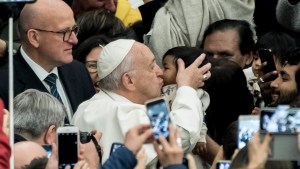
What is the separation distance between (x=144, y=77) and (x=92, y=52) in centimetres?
165

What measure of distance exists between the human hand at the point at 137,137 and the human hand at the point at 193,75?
2413 mm

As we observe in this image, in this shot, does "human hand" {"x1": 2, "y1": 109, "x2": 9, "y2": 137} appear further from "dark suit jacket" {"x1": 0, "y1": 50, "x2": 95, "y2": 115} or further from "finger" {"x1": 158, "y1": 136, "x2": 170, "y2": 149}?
"dark suit jacket" {"x1": 0, "y1": 50, "x2": 95, "y2": 115}

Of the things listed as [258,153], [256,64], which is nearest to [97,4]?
[256,64]

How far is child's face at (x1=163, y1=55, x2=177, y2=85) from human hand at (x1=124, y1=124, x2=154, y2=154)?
3.06m

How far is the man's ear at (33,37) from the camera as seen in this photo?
33.0ft

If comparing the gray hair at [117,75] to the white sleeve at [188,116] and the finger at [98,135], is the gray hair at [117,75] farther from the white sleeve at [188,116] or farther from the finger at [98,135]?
the finger at [98,135]

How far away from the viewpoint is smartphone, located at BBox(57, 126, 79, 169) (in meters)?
7.35

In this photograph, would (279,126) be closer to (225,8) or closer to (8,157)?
(8,157)

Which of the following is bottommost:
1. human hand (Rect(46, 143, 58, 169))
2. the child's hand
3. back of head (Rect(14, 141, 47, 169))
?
the child's hand

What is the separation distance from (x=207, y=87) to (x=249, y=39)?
4.27 ft

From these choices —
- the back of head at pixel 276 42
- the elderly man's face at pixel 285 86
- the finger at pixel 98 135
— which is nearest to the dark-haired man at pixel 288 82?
the elderly man's face at pixel 285 86

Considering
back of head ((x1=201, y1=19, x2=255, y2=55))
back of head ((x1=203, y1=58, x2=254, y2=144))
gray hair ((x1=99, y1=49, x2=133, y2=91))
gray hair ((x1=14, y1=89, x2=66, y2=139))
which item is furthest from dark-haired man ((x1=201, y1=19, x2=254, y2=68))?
gray hair ((x1=14, y1=89, x2=66, y2=139))

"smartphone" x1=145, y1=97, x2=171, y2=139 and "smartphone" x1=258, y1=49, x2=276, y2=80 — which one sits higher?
"smartphone" x1=145, y1=97, x2=171, y2=139

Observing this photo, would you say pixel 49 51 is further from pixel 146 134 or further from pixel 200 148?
pixel 146 134
